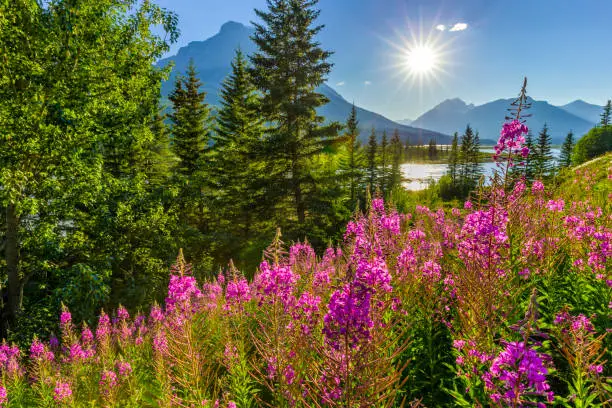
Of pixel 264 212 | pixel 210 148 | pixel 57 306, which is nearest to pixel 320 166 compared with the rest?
pixel 264 212

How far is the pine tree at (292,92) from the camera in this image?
17453 mm

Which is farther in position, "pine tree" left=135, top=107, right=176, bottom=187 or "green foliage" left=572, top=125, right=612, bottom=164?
"green foliage" left=572, top=125, right=612, bottom=164

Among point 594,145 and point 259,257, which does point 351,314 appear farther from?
point 594,145

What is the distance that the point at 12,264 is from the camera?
9430 mm

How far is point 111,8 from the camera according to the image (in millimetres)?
9758

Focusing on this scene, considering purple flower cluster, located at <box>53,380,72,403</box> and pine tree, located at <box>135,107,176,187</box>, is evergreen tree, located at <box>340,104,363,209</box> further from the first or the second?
purple flower cluster, located at <box>53,380,72,403</box>

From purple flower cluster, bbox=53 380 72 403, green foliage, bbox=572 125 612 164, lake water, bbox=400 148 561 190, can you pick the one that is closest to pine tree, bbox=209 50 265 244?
lake water, bbox=400 148 561 190

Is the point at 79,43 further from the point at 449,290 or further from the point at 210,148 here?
the point at 210,148

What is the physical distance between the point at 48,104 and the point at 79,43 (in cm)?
215

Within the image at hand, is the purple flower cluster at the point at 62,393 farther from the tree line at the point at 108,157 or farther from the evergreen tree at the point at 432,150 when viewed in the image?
the evergreen tree at the point at 432,150

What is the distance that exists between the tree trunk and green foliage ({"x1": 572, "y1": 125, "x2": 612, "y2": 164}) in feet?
239

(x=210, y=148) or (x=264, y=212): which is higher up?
(x=210, y=148)

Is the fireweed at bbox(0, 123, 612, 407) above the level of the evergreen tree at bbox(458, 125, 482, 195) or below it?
below

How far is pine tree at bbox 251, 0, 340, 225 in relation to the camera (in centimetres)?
1745
